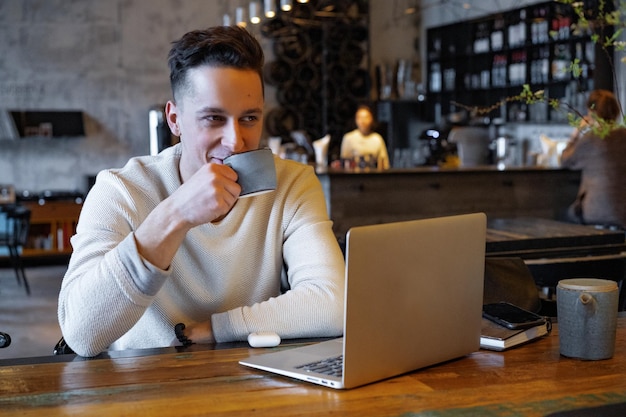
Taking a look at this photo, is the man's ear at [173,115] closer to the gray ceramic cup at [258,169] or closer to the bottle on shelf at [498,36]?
the gray ceramic cup at [258,169]

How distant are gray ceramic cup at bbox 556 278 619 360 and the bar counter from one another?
17.5 feet

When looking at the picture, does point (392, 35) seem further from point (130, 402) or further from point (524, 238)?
point (130, 402)

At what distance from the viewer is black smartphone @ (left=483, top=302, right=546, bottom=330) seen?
185 centimetres

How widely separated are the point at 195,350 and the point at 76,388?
34 cm

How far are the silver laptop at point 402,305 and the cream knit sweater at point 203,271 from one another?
225 mm

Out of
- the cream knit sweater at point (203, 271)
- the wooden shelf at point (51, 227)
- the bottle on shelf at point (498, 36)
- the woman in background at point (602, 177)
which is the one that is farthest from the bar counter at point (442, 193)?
the cream knit sweater at point (203, 271)

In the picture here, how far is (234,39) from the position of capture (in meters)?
2.02

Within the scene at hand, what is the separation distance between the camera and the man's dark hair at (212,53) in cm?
199

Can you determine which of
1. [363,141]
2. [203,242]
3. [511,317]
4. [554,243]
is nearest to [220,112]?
[203,242]

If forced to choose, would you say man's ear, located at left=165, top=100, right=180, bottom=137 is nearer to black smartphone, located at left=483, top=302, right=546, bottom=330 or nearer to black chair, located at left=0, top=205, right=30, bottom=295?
black smartphone, located at left=483, top=302, right=546, bottom=330

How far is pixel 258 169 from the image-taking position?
5.52 ft

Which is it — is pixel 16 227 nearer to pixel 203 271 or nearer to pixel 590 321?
A: pixel 203 271

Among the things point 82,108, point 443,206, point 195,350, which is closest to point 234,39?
point 195,350

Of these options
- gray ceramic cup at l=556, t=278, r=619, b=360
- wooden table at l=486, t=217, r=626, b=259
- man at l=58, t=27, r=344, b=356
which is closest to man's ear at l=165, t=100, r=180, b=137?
man at l=58, t=27, r=344, b=356
